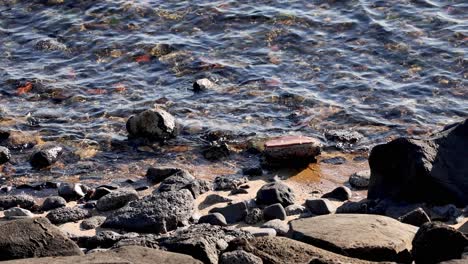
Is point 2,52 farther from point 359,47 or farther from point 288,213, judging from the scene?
point 288,213

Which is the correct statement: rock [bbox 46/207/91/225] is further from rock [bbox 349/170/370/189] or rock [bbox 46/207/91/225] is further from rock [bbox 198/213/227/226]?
rock [bbox 349/170/370/189]

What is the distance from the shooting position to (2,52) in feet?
53.7

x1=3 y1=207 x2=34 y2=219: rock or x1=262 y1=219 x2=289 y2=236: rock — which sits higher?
x1=262 y1=219 x2=289 y2=236: rock

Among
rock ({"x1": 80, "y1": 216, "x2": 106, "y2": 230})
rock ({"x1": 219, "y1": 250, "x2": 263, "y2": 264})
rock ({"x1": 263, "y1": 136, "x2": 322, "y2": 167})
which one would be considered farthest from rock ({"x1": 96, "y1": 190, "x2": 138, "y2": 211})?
rock ({"x1": 219, "y1": 250, "x2": 263, "y2": 264})

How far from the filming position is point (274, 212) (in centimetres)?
945

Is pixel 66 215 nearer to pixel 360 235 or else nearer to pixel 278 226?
pixel 278 226

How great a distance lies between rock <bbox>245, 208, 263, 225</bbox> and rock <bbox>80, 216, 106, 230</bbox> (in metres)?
1.57

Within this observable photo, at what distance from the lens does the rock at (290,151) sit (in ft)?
37.3

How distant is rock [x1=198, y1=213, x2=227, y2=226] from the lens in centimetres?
923

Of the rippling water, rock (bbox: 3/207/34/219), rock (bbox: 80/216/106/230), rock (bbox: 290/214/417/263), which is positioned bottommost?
the rippling water

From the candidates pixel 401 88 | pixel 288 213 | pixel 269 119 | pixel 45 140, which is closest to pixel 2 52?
pixel 45 140

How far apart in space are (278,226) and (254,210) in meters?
0.66

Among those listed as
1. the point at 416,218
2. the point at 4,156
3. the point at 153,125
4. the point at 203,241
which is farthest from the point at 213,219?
the point at 4,156

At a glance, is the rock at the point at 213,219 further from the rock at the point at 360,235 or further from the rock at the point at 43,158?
the rock at the point at 43,158
